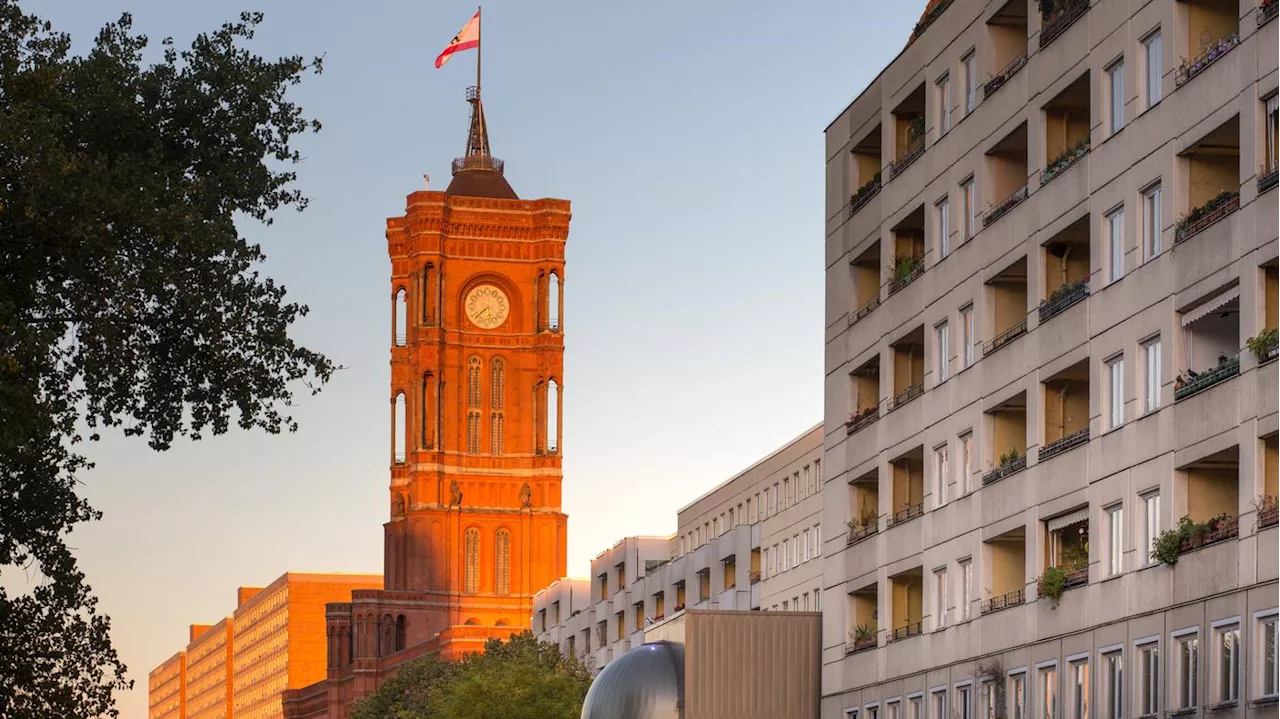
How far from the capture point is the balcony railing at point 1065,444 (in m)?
46.7

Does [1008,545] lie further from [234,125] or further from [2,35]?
[2,35]

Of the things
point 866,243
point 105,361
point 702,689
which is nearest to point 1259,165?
point 105,361

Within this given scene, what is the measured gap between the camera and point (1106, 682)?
147 ft

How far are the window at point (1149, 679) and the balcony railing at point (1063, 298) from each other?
24.5 ft

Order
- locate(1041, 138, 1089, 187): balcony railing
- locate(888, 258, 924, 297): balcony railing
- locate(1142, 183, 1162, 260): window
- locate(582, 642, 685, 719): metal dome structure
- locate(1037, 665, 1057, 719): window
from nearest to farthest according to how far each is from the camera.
Answer: locate(1142, 183, 1162, 260): window → locate(1041, 138, 1089, 187): balcony railing → locate(1037, 665, 1057, 719): window → locate(888, 258, 924, 297): balcony railing → locate(582, 642, 685, 719): metal dome structure

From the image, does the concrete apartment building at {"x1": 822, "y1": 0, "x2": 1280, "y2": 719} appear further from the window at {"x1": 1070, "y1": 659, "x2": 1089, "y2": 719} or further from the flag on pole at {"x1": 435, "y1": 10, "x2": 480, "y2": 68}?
the flag on pole at {"x1": 435, "y1": 10, "x2": 480, "y2": 68}

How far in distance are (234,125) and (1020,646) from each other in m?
22.0

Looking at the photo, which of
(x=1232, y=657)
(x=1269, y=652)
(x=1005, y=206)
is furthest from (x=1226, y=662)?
(x=1005, y=206)

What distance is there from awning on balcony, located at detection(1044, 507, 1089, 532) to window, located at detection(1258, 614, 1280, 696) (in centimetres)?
855

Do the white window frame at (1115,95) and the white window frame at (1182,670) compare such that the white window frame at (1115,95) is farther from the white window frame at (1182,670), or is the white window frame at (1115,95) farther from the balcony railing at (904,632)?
the balcony railing at (904,632)

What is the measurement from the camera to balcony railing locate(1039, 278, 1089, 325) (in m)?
47.0

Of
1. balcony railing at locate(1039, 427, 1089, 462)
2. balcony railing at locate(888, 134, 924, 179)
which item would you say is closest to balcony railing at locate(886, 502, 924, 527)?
balcony railing at locate(1039, 427, 1089, 462)

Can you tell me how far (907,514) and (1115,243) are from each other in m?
13.9

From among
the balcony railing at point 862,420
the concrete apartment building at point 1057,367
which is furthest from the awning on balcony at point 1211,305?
the balcony railing at point 862,420
